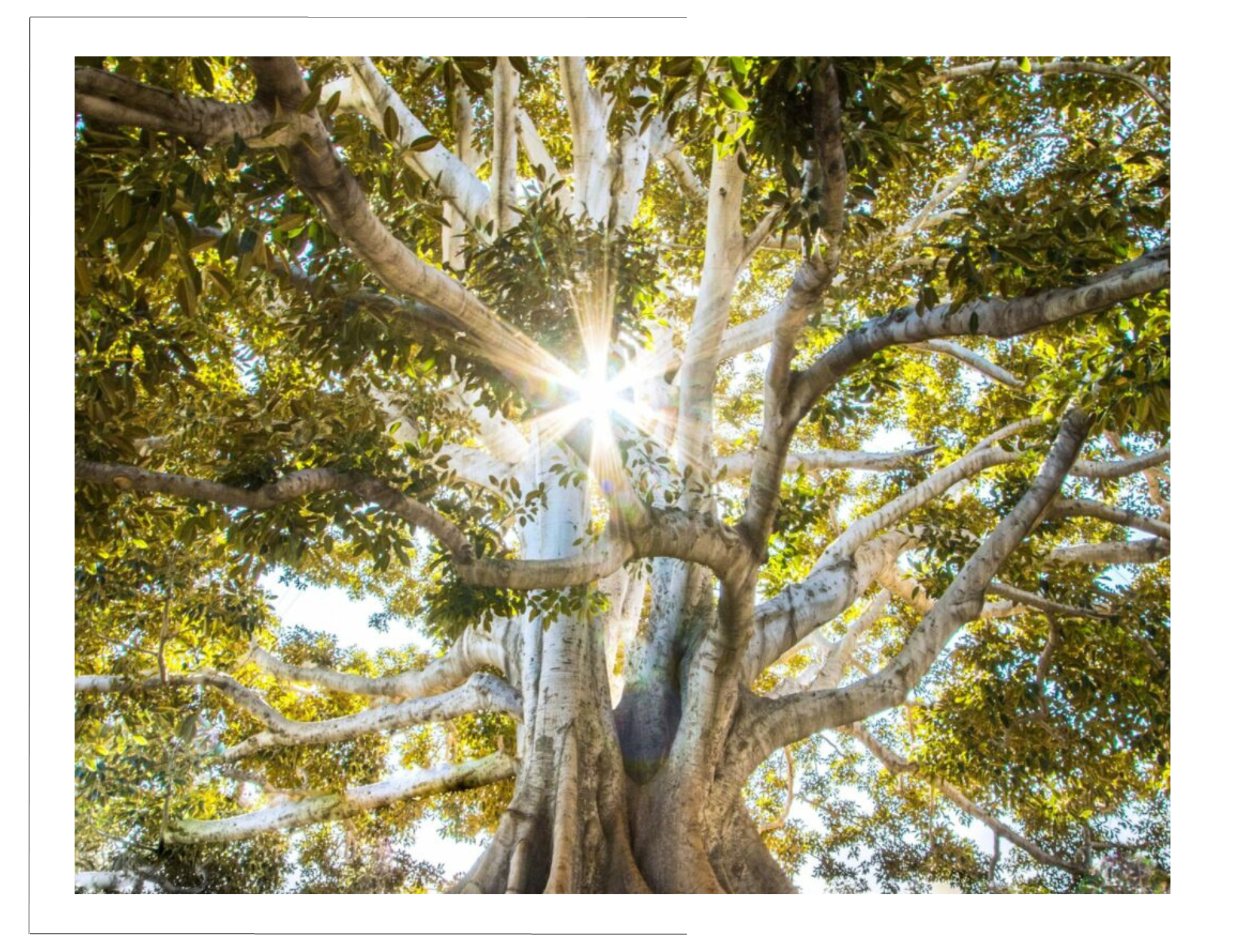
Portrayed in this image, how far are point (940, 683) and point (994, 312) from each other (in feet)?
18.1

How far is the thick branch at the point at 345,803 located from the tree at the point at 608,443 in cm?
4

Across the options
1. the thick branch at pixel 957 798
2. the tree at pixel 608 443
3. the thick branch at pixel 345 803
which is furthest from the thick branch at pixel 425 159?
the thick branch at pixel 957 798

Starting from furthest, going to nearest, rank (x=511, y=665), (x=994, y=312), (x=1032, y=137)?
(x=1032, y=137) < (x=511, y=665) < (x=994, y=312)

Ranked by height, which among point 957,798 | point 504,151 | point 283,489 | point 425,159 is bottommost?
point 957,798

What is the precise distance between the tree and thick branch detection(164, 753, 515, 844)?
40 mm

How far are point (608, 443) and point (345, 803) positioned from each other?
142 inches

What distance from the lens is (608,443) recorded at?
3.50 meters

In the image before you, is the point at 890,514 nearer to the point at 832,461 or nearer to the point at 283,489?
the point at 832,461

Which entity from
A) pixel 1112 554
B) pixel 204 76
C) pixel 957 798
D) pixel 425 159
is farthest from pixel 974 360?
pixel 204 76

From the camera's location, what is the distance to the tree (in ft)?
9.21

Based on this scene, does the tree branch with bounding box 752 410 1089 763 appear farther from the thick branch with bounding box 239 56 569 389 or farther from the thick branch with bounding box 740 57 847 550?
the thick branch with bounding box 239 56 569 389
